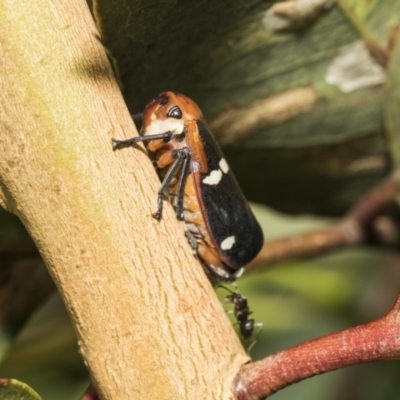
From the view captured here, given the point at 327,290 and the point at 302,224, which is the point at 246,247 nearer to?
the point at 327,290

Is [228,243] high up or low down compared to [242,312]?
up

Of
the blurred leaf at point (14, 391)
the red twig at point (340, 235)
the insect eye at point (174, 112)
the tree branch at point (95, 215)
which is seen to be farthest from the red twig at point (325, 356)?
the red twig at point (340, 235)

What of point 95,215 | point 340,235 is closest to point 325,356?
point 95,215

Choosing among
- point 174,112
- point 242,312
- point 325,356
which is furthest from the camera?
point 242,312

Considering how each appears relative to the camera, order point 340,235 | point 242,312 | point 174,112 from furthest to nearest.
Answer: point 340,235
point 242,312
point 174,112

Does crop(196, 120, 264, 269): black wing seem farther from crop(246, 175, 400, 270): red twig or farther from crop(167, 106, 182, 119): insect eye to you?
crop(246, 175, 400, 270): red twig

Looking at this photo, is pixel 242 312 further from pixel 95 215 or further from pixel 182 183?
pixel 95 215

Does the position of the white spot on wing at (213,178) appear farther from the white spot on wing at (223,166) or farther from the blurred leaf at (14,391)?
the blurred leaf at (14,391)
